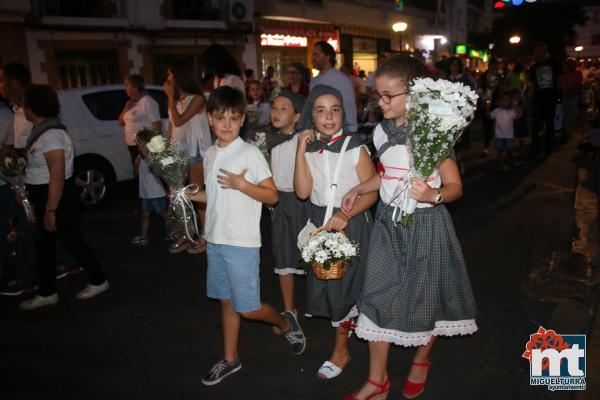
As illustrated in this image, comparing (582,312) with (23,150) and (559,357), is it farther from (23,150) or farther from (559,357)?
(23,150)

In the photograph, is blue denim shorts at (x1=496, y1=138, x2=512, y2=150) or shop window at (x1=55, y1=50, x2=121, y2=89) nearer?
blue denim shorts at (x1=496, y1=138, x2=512, y2=150)

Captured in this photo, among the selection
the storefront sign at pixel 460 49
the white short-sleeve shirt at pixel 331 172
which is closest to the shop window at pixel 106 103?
the white short-sleeve shirt at pixel 331 172

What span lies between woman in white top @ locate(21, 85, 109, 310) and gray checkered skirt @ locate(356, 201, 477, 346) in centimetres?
285

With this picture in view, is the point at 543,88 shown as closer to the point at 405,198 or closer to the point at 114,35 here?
the point at 405,198

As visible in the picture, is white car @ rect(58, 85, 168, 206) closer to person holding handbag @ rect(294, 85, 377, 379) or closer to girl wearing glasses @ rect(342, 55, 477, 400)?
person holding handbag @ rect(294, 85, 377, 379)

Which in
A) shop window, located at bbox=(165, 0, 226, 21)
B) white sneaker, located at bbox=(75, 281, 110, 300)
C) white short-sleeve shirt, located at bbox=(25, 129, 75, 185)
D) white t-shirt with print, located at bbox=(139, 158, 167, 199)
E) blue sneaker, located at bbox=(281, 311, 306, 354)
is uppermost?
shop window, located at bbox=(165, 0, 226, 21)

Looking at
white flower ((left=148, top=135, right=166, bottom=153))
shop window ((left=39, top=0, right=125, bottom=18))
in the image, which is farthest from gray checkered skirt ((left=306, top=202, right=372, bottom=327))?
shop window ((left=39, top=0, right=125, bottom=18))

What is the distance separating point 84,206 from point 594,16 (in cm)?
8077

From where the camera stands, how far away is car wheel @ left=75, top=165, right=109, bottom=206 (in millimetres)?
8234

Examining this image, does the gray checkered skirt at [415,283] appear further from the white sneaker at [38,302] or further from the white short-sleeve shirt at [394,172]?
the white sneaker at [38,302]

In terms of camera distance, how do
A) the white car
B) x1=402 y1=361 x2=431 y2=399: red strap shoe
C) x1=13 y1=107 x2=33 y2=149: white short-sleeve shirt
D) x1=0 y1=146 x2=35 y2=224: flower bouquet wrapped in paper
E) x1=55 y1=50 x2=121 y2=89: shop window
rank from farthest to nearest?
x1=55 y1=50 x2=121 y2=89: shop window → the white car → x1=13 y1=107 x2=33 y2=149: white short-sleeve shirt → x1=0 y1=146 x2=35 y2=224: flower bouquet wrapped in paper → x1=402 y1=361 x2=431 y2=399: red strap shoe

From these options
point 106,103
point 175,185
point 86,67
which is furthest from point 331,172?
point 86,67

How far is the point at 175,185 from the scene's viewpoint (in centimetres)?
383

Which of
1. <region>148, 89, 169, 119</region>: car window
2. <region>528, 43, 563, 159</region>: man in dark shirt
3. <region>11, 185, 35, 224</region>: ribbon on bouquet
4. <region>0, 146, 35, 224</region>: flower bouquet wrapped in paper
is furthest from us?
<region>528, 43, 563, 159</region>: man in dark shirt
